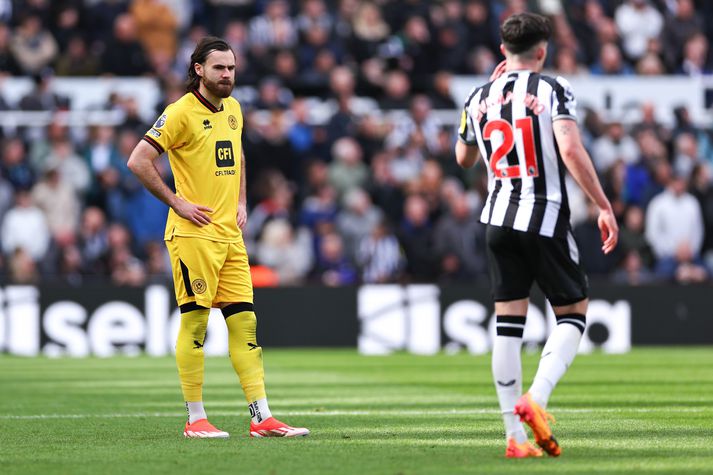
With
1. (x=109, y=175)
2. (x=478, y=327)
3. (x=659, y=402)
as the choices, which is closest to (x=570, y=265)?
(x=659, y=402)

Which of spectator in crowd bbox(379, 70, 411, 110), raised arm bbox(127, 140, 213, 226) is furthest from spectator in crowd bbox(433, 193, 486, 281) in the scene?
raised arm bbox(127, 140, 213, 226)

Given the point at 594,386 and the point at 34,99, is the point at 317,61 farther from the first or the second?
the point at 594,386

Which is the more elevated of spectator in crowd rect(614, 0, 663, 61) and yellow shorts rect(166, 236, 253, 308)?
spectator in crowd rect(614, 0, 663, 61)

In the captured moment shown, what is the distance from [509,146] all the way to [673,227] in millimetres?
13549

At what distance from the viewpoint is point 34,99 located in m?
20.3

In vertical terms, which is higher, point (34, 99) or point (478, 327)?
point (34, 99)

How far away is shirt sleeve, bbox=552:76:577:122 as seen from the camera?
6906mm

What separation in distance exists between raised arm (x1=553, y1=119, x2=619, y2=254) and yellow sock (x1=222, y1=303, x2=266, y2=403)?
7.68ft

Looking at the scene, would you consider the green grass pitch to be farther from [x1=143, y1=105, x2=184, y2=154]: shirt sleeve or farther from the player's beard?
the player's beard

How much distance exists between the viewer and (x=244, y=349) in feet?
27.4

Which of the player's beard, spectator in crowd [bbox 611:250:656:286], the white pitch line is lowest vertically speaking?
the white pitch line

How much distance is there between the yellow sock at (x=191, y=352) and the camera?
830 centimetres

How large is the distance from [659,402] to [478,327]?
26.9 ft

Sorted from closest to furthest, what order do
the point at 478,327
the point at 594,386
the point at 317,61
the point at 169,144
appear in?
the point at 169,144, the point at 594,386, the point at 478,327, the point at 317,61
